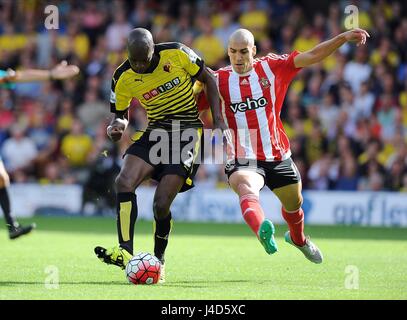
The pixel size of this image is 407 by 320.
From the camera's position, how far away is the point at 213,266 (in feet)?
32.7

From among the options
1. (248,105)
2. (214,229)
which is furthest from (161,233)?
(214,229)

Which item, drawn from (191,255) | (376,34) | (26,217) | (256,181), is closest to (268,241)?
(256,181)

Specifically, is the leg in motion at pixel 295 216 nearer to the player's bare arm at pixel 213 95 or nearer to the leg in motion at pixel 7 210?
the player's bare arm at pixel 213 95

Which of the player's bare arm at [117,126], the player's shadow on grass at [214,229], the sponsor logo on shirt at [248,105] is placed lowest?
the player's shadow on grass at [214,229]

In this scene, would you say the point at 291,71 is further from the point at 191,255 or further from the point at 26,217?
the point at 26,217

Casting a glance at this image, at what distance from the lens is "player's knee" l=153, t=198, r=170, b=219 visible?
863 cm

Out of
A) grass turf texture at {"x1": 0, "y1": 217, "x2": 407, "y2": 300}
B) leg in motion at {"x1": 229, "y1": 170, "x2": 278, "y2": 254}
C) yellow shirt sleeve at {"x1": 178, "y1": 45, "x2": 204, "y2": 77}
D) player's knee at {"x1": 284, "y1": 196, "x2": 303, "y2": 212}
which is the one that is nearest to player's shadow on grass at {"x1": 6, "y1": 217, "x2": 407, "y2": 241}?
grass turf texture at {"x1": 0, "y1": 217, "x2": 407, "y2": 300}

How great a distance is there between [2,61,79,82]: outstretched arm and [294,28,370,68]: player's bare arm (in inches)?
98.7

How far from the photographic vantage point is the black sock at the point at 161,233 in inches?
346

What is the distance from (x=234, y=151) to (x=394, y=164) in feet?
28.2

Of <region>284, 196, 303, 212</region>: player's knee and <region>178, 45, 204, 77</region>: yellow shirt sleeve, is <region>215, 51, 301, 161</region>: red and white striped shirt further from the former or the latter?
<region>284, 196, 303, 212</region>: player's knee

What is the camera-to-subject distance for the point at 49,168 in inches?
750

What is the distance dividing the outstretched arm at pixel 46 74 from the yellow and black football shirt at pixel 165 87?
950 millimetres

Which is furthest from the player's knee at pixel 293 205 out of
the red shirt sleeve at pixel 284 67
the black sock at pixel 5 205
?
the black sock at pixel 5 205
